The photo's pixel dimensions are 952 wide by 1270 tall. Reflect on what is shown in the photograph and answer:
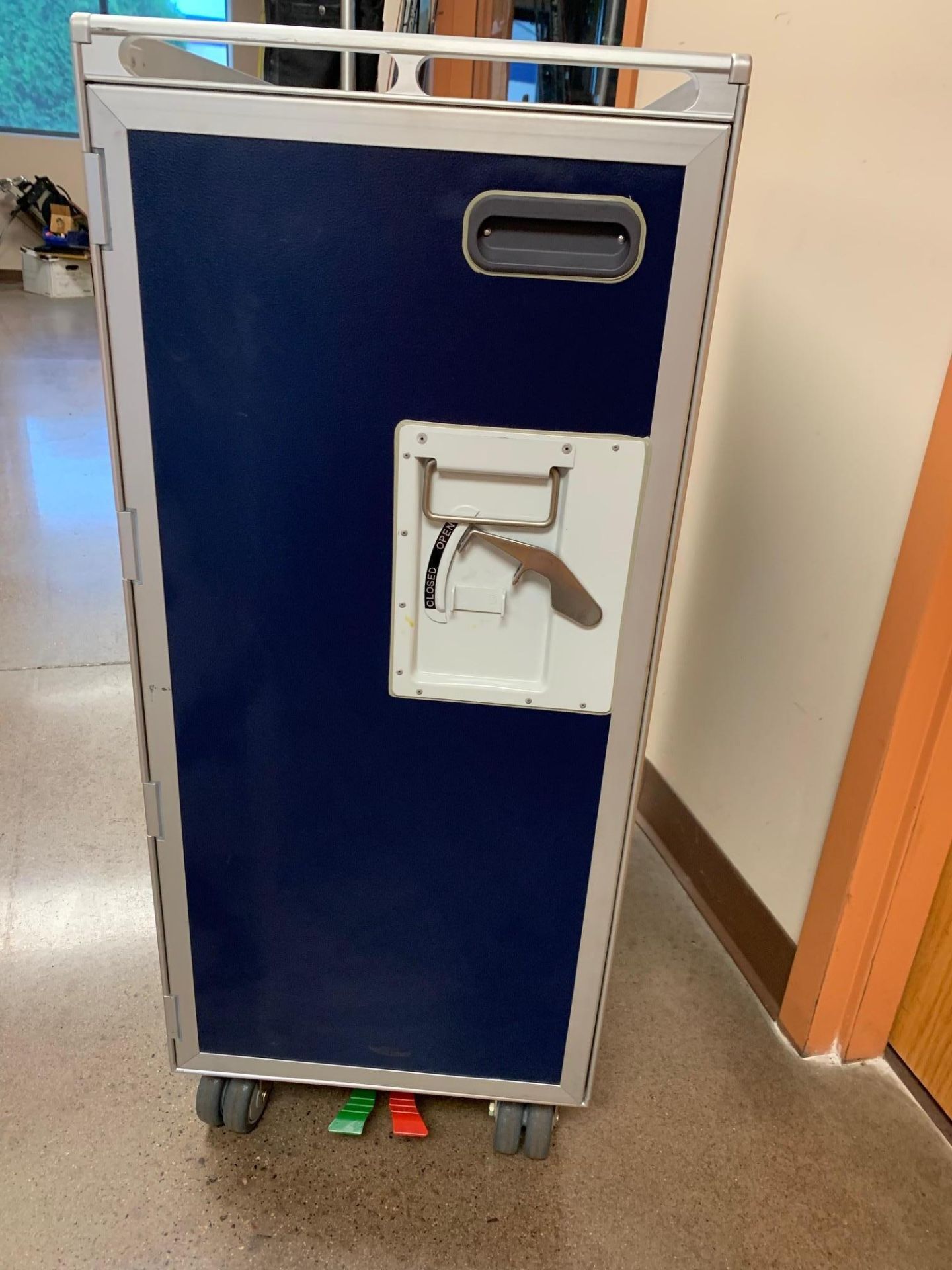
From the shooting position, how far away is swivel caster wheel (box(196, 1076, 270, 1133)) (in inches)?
49.1

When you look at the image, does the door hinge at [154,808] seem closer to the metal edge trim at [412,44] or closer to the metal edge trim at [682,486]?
the metal edge trim at [682,486]

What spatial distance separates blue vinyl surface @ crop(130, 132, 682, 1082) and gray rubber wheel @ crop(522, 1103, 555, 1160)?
6 cm

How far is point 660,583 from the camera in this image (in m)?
0.98

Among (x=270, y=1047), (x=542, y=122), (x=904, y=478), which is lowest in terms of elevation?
(x=270, y=1047)

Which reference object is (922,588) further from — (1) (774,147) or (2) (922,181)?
(1) (774,147)

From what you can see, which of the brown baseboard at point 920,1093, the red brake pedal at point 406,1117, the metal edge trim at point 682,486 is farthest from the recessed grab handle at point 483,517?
the brown baseboard at point 920,1093

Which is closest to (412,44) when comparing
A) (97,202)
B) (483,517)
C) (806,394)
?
(97,202)

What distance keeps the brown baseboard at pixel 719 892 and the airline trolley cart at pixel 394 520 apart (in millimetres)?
460

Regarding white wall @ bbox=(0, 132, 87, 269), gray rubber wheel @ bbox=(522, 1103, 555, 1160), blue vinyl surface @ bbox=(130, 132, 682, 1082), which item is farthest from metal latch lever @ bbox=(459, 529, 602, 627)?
white wall @ bbox=(0, 132, 87, 269)

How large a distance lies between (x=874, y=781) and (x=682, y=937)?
23.0 inches

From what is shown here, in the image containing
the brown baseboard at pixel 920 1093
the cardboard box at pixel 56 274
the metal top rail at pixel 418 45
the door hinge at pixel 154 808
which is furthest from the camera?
the cardboard box at pixel 56 274

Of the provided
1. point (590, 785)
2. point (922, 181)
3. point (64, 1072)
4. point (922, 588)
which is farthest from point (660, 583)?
point (64, 1072)

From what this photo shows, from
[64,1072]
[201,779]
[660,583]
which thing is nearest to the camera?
[660,583]

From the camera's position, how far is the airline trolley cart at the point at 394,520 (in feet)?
2.70
